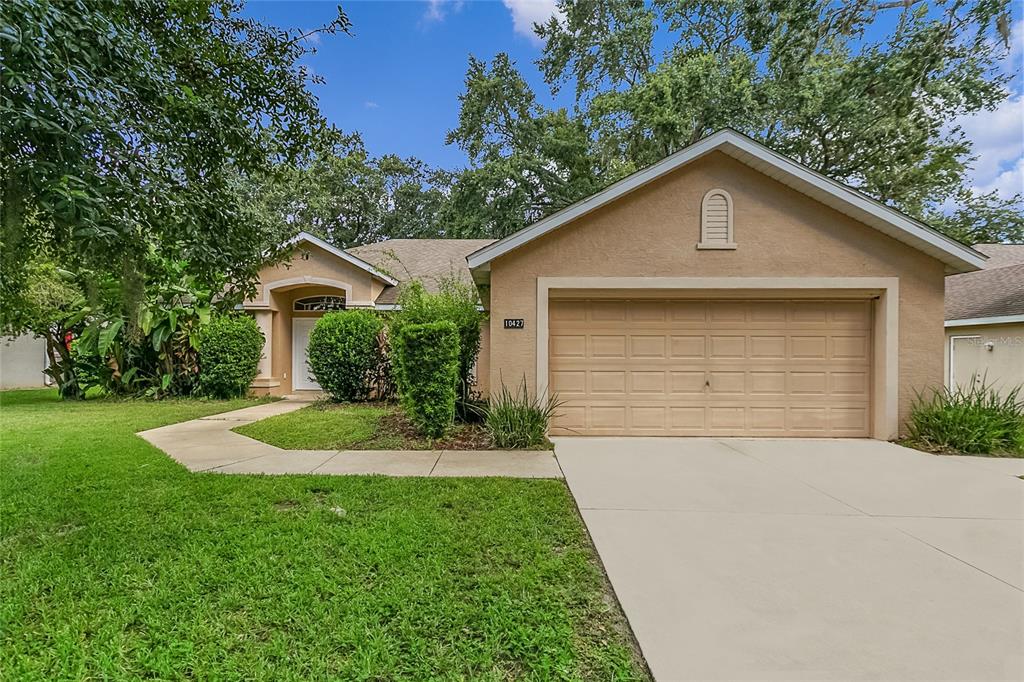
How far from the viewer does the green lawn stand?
2.40m

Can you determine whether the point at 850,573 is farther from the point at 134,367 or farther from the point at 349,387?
the point at 134,367

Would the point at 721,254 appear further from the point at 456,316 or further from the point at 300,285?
the point at 300,285

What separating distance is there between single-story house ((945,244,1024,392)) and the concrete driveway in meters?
6.24

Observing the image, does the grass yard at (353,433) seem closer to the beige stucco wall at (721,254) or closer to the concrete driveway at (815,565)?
the beige stucco wall at (721,254)

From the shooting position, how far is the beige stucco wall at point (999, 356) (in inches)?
394

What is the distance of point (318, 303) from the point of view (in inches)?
551

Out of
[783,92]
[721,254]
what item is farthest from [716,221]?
[783,92]

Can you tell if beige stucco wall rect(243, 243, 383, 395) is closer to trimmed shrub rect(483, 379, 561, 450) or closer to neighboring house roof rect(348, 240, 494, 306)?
neighboring house roof rect(348, 240, 494, 306)

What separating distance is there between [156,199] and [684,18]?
2158 cm

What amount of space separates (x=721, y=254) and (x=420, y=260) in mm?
10988

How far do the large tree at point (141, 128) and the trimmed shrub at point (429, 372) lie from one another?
276 cm

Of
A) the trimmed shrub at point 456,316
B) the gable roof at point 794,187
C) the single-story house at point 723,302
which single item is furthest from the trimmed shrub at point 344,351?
the gable roof at point 794,187

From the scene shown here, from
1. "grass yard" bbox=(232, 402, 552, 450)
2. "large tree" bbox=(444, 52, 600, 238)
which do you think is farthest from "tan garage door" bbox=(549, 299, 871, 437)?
"large tree" bbox=(444, 52, 600, 238)

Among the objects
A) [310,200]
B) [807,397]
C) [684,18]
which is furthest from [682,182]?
[310,200]
